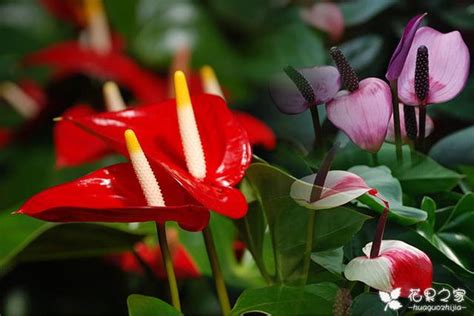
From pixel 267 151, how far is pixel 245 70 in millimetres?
553

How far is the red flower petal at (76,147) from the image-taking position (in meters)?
0.81

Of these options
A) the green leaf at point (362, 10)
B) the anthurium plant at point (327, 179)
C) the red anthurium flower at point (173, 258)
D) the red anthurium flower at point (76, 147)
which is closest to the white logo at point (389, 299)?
the anthurium plant at point (327, 179)

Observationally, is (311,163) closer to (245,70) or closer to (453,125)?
(453,125)

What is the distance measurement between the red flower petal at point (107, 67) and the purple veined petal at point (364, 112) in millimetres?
556

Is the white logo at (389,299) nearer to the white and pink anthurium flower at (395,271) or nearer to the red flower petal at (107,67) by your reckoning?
the white and pink anthurium flower at (395,271)

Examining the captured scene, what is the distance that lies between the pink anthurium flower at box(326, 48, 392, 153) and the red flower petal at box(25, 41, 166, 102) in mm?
556

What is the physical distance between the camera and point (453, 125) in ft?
1.25

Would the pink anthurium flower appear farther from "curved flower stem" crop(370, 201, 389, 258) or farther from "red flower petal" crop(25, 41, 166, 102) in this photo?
"red flower petal" crop(25, 41, 166, 102)

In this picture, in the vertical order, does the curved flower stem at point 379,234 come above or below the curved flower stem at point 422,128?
below

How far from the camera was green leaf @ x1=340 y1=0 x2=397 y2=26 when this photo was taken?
41 centimetres

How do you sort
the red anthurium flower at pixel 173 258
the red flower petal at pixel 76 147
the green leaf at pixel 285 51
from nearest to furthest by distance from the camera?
the green leaf at pixel 285 51
the red anthurium flower at pixel 173 258
the red flower petal at pixel 76 147

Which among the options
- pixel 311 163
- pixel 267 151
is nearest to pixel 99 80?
pixel 267 151

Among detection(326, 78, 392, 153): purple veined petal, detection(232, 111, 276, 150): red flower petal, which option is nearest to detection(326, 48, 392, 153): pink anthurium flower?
detection(326, 78, 392, 153): purple veined petal

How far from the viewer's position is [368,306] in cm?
32
